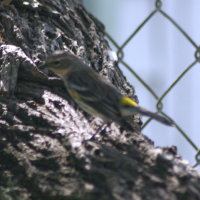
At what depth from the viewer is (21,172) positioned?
359 cm

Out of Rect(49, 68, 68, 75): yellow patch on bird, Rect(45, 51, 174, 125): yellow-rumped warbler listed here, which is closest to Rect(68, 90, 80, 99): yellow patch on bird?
Rect(45, 51, 174, 125): yellow-rumped warbler

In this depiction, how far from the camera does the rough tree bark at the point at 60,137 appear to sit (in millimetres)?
3229

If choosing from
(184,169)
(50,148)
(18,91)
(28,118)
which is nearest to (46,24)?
(18,91)

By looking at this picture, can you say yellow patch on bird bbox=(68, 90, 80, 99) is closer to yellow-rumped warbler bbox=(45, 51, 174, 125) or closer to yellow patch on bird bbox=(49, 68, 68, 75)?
yellow-rumped warbler bbox=(45, 51, 174, 125)

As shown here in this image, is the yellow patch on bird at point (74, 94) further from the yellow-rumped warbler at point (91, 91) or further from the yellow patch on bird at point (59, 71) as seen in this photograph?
the yellow patch on bird at point (59, 71)

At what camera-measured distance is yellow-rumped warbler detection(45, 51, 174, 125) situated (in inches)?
163

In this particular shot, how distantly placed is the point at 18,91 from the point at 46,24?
2.63ft

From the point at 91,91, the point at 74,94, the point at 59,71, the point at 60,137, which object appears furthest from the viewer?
the point at 59,71

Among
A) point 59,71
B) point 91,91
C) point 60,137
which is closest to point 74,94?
point 91,91

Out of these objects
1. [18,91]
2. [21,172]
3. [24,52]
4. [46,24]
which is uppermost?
[46,24]

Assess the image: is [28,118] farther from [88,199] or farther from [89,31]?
[89,31]

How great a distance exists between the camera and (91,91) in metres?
4.45

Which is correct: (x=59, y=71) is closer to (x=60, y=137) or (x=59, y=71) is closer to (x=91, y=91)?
(x=91, y=91)

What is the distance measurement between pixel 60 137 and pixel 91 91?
80 cm
